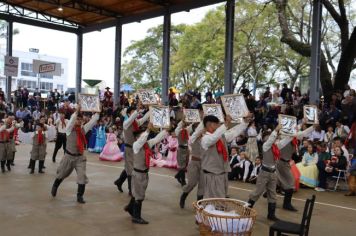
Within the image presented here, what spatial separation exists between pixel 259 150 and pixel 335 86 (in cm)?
528

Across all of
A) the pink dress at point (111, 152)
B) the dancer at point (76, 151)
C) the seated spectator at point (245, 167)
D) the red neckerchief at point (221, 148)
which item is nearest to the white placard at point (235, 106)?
the red neckerchief at point (221, 148)

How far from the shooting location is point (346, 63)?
50.2 ft

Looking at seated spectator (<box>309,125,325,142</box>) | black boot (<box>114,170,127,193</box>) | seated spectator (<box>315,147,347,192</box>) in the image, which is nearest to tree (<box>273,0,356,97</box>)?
seated spectator (<box>309,125,325,142</box>)

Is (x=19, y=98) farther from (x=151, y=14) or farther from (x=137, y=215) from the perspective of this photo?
(x=137, y=215)

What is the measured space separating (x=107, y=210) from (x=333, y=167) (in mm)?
5931

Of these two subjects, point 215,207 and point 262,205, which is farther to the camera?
point 262,205

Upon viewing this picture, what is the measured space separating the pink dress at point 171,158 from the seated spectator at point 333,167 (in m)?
4.62

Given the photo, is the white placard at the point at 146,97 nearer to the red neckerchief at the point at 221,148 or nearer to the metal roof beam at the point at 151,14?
the red neckerchief at the point at 221,148

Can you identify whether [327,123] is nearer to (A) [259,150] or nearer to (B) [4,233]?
(A) [259,150]

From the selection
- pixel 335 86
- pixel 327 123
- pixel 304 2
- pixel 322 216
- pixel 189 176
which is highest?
pixel 304 2

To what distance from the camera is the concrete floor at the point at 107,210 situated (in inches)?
242

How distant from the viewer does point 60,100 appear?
2466cm

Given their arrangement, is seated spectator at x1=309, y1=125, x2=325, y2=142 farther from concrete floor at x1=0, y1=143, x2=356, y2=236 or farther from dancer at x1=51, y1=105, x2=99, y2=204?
dancer at x1=51, y1=105, x2=99, y2=204

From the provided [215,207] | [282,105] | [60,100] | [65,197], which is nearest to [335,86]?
[282,105]
